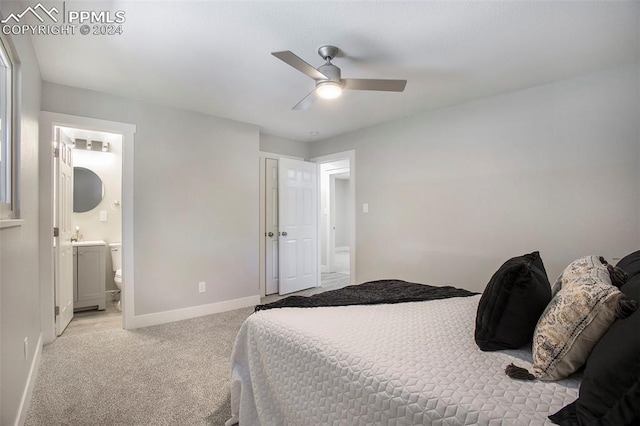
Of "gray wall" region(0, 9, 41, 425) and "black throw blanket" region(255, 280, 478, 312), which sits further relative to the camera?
"black throw blanket" region(255, 280, 478, 312)

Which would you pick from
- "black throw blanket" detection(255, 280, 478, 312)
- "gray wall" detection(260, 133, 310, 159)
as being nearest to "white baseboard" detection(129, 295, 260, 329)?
"black throw blanket" detection(255, 280, 478, 312)

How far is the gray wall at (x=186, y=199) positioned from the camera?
3234mm

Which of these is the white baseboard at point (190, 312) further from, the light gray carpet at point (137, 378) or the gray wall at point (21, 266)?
the gray wall at point (21, 266)

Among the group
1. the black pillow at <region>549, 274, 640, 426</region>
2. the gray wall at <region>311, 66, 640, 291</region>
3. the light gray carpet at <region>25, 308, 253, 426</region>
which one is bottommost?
the light gray carpet at <region>25, 308, 253, 426</region>

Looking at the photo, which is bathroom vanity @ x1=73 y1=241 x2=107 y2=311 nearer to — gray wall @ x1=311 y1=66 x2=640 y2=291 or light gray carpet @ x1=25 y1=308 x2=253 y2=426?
light gray carpet @ x1=25 y1=308 x2=253 y2=426

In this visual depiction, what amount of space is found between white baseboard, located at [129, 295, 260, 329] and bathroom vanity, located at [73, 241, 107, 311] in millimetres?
1169

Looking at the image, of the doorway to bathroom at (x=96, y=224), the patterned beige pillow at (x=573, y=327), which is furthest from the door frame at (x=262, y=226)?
the patterned beige pillow at (x=573, y=327)

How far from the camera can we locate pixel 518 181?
2.96 meters

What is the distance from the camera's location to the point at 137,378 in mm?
2256

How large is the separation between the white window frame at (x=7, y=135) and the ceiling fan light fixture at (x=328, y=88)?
1.71m

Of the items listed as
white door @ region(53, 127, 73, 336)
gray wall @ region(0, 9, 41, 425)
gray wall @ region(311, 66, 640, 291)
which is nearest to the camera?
gray wall @ region(0, 9, 41, 425)

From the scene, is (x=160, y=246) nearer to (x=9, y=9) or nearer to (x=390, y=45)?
(x=9, y=9)

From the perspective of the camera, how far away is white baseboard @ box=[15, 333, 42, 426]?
170cm

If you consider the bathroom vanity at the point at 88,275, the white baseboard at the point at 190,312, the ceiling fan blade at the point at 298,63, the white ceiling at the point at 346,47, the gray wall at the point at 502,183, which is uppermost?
the white ceiling at the point at 346,47
